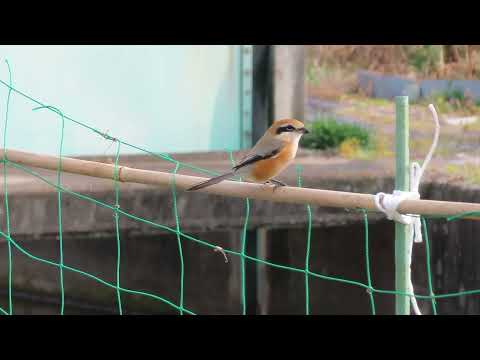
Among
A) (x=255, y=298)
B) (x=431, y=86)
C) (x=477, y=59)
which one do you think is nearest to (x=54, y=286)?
(x=255, y=298)

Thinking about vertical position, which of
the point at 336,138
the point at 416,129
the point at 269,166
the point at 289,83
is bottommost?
the point at 269,166

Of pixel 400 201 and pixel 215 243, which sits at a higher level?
pixel 400 201

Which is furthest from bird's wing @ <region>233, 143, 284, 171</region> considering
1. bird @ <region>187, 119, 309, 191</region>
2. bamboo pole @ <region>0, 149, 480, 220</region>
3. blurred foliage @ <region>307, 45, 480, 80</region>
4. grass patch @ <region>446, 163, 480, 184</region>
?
blurred foliage @ <region>307, 45, 480, 80</region>

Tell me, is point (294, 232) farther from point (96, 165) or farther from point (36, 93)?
point (96, 165)

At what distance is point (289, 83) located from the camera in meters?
8.45

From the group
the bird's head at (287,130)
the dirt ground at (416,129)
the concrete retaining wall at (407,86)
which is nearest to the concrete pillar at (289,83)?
Answer: the dirt ground at (416,129)

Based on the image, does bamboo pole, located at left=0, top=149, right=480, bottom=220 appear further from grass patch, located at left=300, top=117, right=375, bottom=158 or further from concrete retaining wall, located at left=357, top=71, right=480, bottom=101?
concrete retaining wall, located at left=357, top=71, right=480, bottom=101

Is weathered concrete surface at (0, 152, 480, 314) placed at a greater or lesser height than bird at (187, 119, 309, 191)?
lesser

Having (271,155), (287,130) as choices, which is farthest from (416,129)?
(271,155)

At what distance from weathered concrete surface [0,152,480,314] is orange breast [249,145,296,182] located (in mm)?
2342

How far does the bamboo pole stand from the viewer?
277 centimetres

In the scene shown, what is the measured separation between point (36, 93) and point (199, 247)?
6.59ft

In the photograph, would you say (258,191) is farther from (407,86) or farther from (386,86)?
(386,86)

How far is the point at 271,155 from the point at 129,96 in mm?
4175
